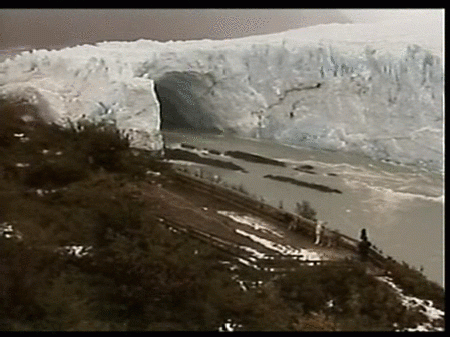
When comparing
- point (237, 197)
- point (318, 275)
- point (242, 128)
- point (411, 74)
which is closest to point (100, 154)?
point (237, 197)

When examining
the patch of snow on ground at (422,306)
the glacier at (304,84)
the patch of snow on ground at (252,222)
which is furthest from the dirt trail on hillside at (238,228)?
the glacier at (304,84)

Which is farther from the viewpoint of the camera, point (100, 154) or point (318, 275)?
point (100, 154)

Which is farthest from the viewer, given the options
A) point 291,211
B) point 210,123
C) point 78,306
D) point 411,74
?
point 210,123

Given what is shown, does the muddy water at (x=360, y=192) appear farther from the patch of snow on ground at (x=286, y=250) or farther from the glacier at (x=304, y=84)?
the patch of snow on ground at (x=286, y=250)

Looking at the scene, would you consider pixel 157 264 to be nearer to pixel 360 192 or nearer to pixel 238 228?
pixel 238 228

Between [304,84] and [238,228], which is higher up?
[304,84]

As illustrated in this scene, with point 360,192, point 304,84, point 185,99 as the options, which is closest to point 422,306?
point 360,192
